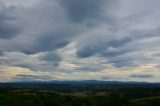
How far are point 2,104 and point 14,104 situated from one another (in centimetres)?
2098

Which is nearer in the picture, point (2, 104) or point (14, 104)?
point (2, 104)

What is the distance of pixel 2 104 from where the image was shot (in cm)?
17825

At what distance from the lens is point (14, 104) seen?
652 ft
